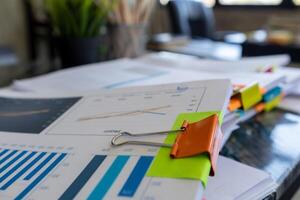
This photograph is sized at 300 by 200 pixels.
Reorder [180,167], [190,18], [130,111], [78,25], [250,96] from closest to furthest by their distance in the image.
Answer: [180,167], [130,111], [250,96], [78,25], [190,18]

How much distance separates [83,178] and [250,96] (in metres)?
0.32

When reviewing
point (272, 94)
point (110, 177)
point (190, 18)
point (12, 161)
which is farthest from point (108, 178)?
point (190, 18)

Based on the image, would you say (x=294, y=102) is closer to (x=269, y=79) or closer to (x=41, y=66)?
(x=269, y=79)

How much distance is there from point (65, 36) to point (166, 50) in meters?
0.45

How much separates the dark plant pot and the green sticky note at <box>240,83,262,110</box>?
0.42 m

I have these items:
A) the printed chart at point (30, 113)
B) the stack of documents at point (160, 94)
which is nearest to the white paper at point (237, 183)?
the stack of documents at point (160, 94)

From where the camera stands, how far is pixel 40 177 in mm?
308

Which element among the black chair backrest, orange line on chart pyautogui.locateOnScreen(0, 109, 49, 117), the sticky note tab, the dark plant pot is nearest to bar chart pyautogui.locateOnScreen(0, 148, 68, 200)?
orange line on chart pyautogui.locateOnScreen(0, 109, 49, 117)

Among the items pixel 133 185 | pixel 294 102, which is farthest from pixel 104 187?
pixel 294 102

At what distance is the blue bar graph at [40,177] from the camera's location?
0.29 metres

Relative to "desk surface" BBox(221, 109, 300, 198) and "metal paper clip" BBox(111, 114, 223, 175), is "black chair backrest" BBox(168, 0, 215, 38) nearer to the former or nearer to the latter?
"desk surface" BBox(221, 109, 300, 198)

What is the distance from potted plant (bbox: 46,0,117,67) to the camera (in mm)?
802

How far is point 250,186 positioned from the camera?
1.13 ft

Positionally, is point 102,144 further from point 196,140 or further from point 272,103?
point 272,103
